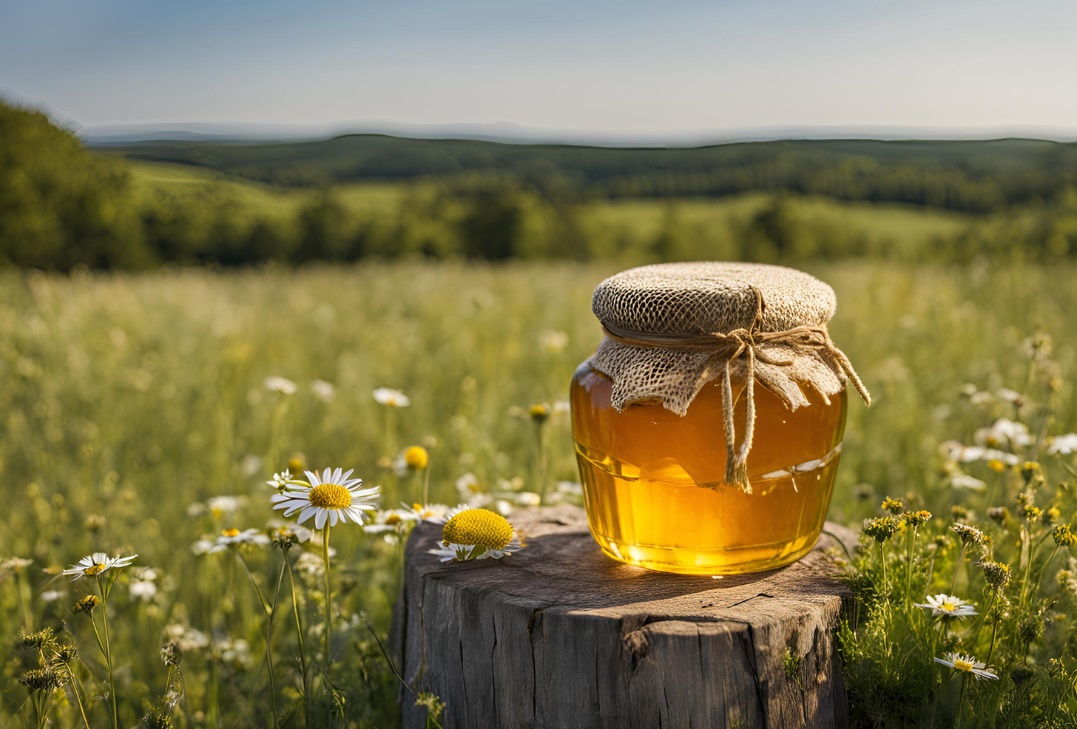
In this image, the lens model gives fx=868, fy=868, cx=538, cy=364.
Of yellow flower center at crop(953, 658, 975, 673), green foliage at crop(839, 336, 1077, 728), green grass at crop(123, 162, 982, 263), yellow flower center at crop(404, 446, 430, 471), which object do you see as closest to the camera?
yellow flower center at crop(953, 658, 975, 673)

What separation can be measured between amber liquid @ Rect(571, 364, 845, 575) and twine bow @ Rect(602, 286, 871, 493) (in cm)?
6

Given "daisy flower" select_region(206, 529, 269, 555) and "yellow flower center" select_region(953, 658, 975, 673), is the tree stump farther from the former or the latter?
"daisy flower" select_region(206, 529, 269, 555)

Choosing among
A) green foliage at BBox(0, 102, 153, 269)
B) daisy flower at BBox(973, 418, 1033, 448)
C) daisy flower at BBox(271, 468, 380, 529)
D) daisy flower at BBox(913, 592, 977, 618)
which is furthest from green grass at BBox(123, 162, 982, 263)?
daisy flower at BBox(913, 592, 977, 618)

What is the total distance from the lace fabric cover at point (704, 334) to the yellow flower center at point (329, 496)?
2.11ft

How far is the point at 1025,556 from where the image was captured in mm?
2305

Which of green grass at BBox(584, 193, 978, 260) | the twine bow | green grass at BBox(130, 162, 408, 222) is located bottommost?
green grass at BBox(584, 193, 978, 260)

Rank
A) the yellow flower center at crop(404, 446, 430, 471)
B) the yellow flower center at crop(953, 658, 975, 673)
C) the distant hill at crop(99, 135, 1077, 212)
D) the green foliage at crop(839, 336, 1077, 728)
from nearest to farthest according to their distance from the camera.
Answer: the yellow flower center at crop(953, 658, 975, 673) < the green foliage at crop(839, 336, 1077, 728) < the yellow flower center at crop(404, 446, 430, 471) < the distant hill at crop(99, 135, 1077, 212)

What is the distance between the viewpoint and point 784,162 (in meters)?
18.9

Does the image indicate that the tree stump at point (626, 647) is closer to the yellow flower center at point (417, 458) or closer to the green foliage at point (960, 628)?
the green foliage at point (960, 628)

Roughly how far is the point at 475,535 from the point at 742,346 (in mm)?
806

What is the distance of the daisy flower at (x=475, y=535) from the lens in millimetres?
2176

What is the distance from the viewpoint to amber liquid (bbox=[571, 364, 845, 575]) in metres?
1.96

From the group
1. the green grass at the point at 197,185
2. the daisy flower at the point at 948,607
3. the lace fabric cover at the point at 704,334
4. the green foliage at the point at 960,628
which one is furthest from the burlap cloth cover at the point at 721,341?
the green grass at the point at 197,185

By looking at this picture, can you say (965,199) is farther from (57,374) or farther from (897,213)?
(897,213)
